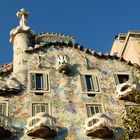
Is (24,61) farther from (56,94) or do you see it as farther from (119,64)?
(119,64)

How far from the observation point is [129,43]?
34.4m

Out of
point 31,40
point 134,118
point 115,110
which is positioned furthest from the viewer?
point 31,40

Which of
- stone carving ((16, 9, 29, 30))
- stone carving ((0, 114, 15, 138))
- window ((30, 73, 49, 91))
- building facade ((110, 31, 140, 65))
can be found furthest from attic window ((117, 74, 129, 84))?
stone carving ((16, 9, 29, 30))

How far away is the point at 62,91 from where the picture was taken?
28188 mm

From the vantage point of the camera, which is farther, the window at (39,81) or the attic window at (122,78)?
the attic window at (122,78)

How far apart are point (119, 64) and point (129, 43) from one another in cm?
364

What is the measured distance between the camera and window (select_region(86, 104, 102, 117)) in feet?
88.7

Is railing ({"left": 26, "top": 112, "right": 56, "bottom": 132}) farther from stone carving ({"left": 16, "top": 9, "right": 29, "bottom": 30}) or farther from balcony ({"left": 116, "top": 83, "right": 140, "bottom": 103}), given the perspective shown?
stone carving ({"left": 16, "top": 9, "right": 29, "bottom": 30})

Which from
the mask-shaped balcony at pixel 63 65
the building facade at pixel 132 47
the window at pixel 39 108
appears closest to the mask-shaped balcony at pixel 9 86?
the window at pixel 39 108

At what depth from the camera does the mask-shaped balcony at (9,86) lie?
27227 millimetres

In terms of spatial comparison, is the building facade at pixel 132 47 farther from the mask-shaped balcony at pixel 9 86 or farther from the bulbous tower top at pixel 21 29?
the mask-shaped balcony at pixel 9 86

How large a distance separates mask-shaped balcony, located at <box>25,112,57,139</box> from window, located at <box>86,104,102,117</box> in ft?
10.0

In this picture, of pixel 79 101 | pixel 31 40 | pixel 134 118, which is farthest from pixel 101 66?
pixel 134 118

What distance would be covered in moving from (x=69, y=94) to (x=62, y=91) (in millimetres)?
588
